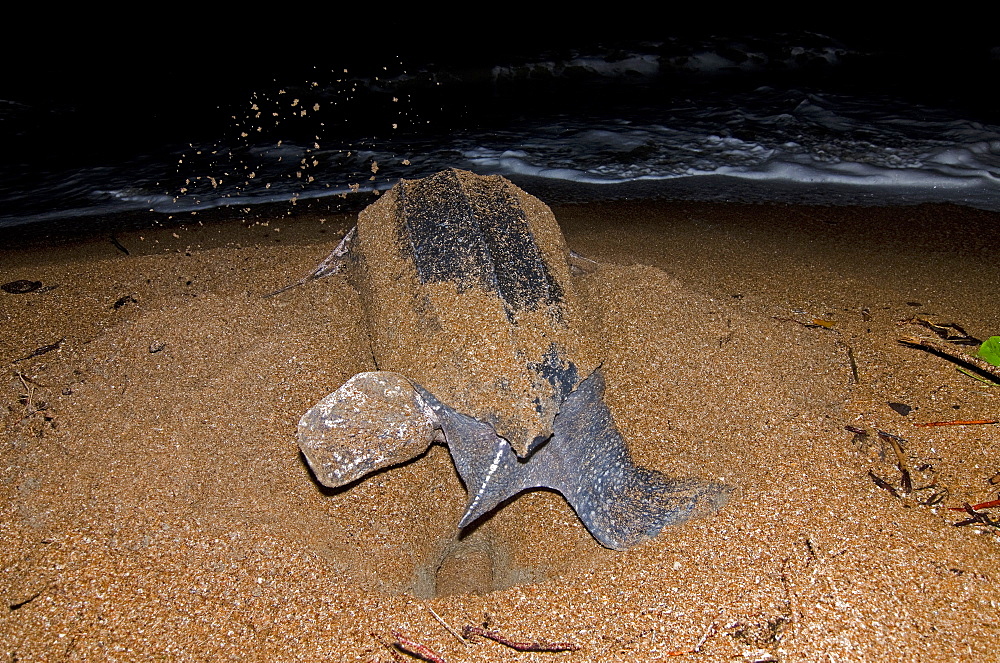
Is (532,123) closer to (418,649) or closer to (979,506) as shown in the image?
(979,506)

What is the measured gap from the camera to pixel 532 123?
5.13 m

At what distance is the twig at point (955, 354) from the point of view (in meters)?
1.76

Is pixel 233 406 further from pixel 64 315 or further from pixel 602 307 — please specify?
pixel 602 307

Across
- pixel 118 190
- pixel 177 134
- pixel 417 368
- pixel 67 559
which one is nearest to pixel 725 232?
pixel 417 368

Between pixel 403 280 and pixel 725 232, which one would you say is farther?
pixel 725 232

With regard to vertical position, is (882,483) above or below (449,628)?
above

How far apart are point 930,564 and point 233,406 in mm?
1891

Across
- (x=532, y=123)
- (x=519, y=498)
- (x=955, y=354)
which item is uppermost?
(x=532, y=123)

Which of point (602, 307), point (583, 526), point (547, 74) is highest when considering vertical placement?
point (547, 74)

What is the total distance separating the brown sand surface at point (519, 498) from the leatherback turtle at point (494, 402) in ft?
0.36

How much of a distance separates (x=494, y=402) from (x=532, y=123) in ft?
13.9

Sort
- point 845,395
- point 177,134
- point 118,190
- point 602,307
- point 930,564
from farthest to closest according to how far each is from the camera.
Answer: point 177,134, point 118,190, point 602,307, point 845,395, point 930,564

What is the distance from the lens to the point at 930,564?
1.25 meters

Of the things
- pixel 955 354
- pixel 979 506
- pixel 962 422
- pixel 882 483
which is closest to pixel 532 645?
pixel 882 483
